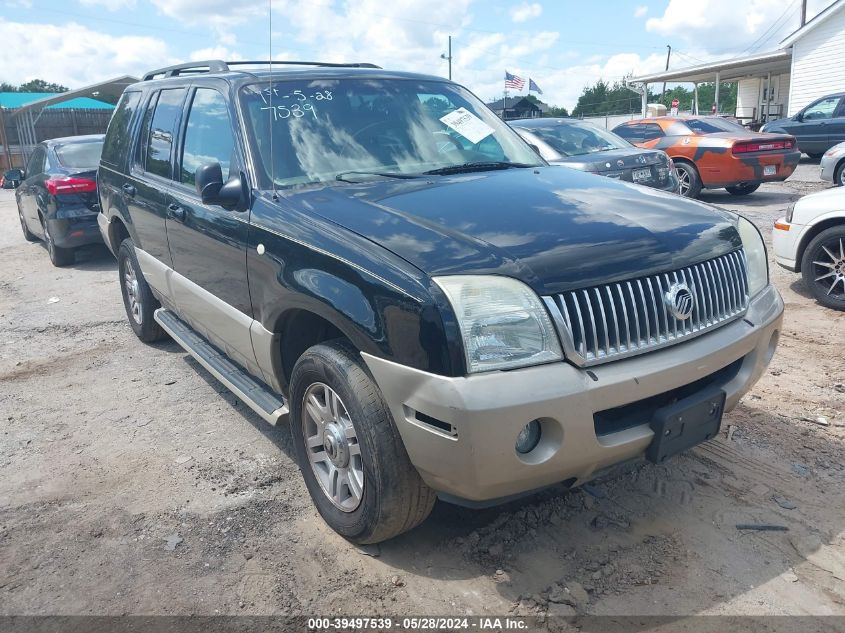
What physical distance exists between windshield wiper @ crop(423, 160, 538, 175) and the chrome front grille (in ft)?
4.40

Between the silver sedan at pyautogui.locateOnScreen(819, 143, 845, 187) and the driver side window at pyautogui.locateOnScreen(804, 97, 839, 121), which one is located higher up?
the driver side window at pyautogui.locateOnScreen(804, 97, 839, 121)

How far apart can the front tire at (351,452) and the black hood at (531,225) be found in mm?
540

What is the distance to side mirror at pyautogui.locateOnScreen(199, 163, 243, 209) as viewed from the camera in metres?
3.43

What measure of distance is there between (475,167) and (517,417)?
1841mm

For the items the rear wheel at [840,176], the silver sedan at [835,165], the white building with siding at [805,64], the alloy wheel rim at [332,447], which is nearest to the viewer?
the alloy wheel rim at [332,447]

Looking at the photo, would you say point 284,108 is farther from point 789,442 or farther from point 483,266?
point 789,442

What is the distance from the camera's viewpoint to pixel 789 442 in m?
3.85

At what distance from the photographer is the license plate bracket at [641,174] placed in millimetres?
8789

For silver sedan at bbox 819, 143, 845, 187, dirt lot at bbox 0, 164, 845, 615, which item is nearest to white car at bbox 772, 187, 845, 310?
dirt lot at bbox 0, 164, 845, 615

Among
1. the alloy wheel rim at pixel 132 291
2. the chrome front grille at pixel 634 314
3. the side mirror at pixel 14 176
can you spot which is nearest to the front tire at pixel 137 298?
the alloy wheel rim at pixel 132 291

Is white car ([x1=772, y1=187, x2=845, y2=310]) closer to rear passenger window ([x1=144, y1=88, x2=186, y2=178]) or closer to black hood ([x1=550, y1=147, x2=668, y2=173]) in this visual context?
black hood ([x1=550, y1=147, x2=668, y2=173])

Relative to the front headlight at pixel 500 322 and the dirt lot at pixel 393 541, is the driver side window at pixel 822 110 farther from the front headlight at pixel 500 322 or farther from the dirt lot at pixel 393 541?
the front headlight at pixel 500 322

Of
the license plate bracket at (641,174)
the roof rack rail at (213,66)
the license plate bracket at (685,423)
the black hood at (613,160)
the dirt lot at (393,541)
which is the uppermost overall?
the roof rack rail at (213,66)

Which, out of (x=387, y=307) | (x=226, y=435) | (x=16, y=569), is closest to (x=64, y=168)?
(x=226, y=435)
